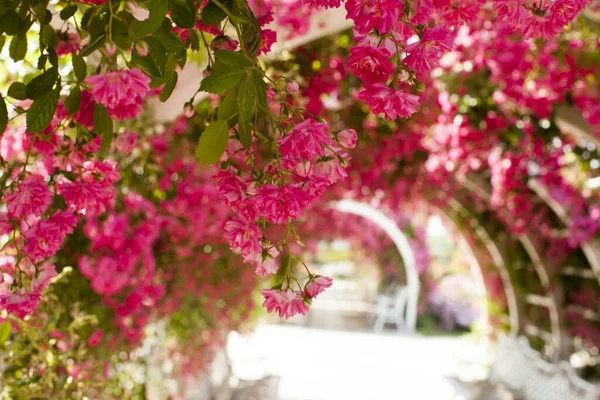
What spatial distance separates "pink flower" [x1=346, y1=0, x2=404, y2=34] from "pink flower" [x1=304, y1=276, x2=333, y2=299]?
352mm

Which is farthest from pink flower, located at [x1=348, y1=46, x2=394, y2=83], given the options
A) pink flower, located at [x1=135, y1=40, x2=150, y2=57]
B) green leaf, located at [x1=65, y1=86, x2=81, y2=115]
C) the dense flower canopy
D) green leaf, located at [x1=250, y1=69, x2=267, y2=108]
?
green leaf, located at [x1=65, y1=86, x2=81, y2=115]

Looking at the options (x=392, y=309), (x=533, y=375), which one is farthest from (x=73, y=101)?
(x=392, y=309)

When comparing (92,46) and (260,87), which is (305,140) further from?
(92,46)

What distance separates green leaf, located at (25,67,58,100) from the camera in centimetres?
100

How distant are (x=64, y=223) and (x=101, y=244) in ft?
4.71

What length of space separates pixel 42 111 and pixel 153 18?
217mm

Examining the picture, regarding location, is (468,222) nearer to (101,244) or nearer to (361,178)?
(361,178)

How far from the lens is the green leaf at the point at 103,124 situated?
1.12 meters

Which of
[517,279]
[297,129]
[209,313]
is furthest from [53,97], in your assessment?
[517,279]

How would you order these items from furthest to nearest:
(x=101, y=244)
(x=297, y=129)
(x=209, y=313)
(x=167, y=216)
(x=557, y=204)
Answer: (x=557, y=204) < (x=209, y=313) < (x=167, y=216) < (x=101, y=244) < (x=297, y=129)

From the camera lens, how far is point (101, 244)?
2.54 meters

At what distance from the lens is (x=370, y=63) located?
3.05ft

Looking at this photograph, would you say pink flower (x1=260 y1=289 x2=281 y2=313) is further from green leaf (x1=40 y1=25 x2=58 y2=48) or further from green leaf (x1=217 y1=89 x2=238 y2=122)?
green leaf (x1=40 y1=25 x2=58 y2=48)

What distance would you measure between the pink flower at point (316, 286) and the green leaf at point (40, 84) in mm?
471
